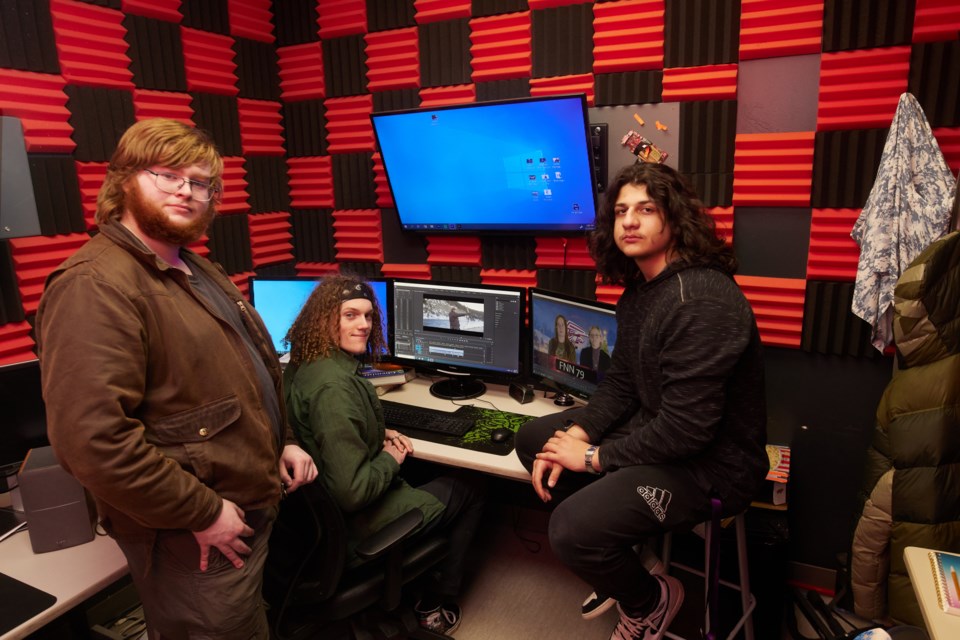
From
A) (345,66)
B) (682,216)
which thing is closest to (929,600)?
(682,216)

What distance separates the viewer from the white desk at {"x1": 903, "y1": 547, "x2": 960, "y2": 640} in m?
1.24

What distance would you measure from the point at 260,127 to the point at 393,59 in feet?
2.68

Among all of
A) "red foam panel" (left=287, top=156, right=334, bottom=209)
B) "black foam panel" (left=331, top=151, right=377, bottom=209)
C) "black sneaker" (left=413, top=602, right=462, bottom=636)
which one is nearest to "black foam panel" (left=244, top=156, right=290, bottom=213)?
"red foam panel" (left=287, top=156, right=334, bottom=209)

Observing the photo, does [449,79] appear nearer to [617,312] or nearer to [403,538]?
[617,312]

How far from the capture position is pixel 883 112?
7.16 feet

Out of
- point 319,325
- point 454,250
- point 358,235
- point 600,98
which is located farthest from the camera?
point 358,235

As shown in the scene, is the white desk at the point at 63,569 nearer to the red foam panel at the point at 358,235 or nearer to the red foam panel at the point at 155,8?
the red foam panel at the point at 358,235

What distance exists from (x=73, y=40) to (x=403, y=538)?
2.25m

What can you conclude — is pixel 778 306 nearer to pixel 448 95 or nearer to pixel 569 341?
Result: pixel 569 341

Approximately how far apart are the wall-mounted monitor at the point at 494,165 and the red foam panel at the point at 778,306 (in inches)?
28.0

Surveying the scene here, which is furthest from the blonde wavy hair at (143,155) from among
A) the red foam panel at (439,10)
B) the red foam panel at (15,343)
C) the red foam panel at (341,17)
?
the red foam panel at (341,17)

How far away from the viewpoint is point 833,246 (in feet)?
7.70

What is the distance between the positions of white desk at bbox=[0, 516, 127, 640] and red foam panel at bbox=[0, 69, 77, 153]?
1.42m

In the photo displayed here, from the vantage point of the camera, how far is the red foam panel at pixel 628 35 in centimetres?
246
